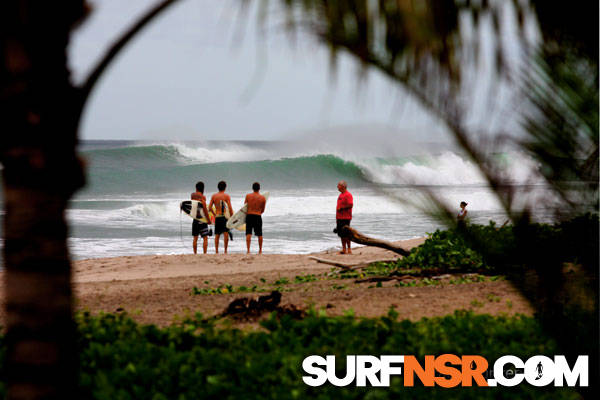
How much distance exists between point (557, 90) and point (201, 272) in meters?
8.34

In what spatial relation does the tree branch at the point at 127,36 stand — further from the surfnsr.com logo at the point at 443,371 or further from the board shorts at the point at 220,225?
the board shorts at the point at 220,225

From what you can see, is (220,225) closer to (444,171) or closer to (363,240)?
(363,240)

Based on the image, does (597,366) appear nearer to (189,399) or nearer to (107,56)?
(189,399)

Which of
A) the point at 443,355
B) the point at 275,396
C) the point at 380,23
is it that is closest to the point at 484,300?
the point at 443,355

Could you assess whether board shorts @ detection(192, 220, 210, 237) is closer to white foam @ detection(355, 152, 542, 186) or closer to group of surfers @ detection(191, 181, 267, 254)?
group of surfers @ detection(191, 181, 267, 254)

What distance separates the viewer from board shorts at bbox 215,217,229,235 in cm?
1317

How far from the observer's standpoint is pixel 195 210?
503 inches

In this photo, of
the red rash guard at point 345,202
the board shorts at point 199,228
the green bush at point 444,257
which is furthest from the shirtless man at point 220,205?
the green bush at point 444,257

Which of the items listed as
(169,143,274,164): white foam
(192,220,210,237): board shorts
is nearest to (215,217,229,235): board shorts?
(192,220,210,237): board shorts

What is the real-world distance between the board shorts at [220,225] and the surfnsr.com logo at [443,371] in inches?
381

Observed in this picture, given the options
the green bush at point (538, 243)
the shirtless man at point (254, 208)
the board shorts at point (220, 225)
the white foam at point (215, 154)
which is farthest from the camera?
the white foam at point (215, 154)

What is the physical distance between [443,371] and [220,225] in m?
9.99

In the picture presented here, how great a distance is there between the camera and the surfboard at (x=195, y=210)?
12.7 metres

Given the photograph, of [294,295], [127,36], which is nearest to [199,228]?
[294,295]
